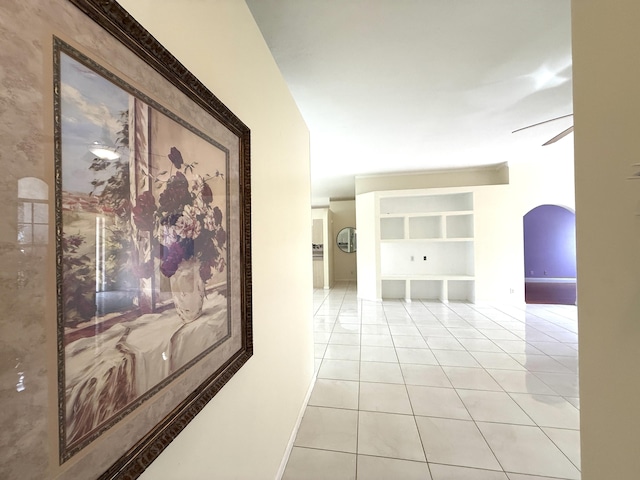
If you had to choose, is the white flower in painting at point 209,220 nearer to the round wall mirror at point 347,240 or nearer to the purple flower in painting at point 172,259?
the purple flower in painting at point 172,259

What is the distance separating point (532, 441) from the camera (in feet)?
5.95

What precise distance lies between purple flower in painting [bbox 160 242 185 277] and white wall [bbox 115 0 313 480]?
0.47 m

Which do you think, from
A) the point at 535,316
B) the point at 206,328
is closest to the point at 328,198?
the point at 535,316

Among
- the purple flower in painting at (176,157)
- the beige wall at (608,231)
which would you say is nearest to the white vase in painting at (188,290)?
the purple flower in painting at (176,157)

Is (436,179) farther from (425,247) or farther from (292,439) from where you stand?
(292,439)

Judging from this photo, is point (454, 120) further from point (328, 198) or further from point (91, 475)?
point (328, 198)

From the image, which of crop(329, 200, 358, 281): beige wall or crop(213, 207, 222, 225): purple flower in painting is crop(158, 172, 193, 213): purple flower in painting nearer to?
crop(213, 207, 222, 225): purple flower in painting

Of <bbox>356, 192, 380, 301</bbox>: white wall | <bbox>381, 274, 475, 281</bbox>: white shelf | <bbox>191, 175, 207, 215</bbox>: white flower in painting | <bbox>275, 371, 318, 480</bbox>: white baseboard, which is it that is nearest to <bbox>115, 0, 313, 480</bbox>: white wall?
<bbox>275, 371, 318, 480</bbox>: white baseboard

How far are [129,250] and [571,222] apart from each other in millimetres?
11492

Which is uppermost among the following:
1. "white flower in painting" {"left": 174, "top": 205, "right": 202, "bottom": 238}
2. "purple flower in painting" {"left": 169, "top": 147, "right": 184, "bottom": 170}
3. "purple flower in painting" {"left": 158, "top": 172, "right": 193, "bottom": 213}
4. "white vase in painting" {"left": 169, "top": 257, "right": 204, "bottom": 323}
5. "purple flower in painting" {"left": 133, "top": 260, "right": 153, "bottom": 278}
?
"purple flower in painting" {"left": 169, "top": 147, "right": 184, "bottom": 170}

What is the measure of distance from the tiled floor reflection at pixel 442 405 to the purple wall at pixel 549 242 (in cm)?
590

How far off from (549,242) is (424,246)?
5741mm

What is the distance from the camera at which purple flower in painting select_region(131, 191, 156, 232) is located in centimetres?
60

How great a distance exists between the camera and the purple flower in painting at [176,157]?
0.71m
